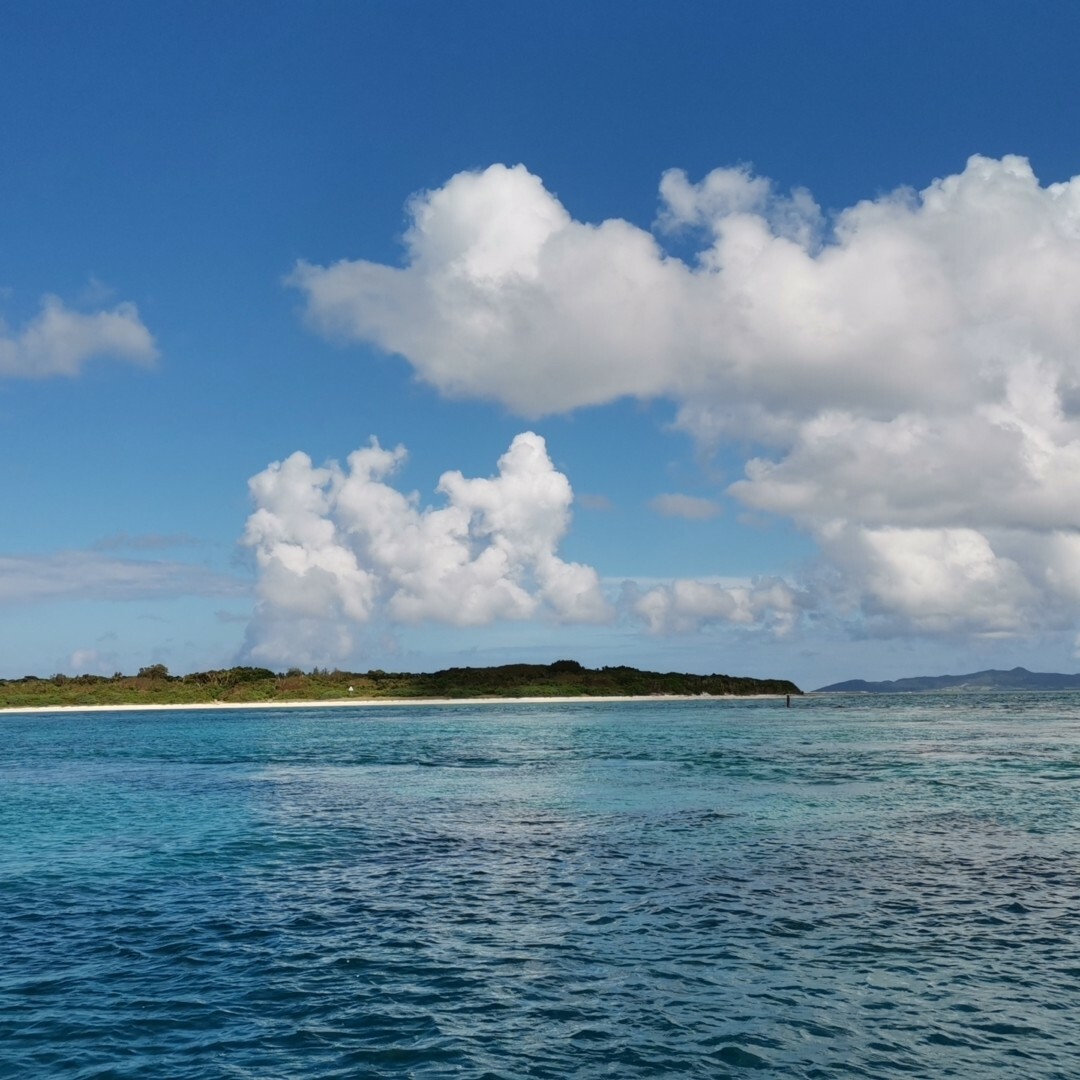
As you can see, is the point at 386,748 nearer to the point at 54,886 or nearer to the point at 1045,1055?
the point at 54,886

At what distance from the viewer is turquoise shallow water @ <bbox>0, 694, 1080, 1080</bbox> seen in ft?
58.6

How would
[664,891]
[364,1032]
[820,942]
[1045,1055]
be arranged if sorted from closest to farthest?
1. [1045,1055]
2. [364,1032]
3. [820,942]
4. [664,891]

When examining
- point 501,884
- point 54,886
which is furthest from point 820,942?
point 54,886

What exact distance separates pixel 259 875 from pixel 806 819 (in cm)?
2553

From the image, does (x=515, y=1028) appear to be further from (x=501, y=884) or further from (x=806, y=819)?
(x=806, y=819)

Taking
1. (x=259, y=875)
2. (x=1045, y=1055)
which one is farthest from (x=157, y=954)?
(x=1045, y=1055)

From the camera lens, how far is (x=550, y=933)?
25.7 meters

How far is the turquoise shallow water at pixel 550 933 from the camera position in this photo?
17.9m

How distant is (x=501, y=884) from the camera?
32.2m

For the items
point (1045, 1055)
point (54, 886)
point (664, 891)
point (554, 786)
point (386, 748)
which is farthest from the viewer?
point (386, 748)

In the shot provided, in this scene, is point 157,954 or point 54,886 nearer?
point 157,954

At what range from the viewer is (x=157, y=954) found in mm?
24672

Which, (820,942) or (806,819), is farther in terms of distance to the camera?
(806,819)

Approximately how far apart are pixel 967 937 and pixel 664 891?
9.25 m
